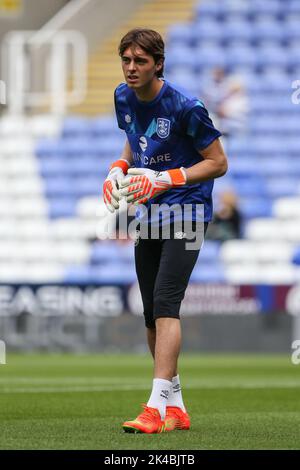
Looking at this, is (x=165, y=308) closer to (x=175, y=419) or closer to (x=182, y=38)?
(x=175, y=419)

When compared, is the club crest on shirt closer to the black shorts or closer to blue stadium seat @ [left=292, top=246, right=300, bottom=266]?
the black shorts

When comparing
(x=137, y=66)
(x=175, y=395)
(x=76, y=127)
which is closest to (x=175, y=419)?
(x=175, y=395)

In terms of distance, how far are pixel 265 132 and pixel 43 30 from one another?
13.8 ft

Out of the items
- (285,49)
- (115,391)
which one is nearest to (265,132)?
(285,49)

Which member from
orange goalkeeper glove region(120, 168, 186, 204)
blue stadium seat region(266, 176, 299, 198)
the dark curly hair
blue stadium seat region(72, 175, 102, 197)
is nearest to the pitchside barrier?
blue stadium seat region(266, 176, 299, 198)

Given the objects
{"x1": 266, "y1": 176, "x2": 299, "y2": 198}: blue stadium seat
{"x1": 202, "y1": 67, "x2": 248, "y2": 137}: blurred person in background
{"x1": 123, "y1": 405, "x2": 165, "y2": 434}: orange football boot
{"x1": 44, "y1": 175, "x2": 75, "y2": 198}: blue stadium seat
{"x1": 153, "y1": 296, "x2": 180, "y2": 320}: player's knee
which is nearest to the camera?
{"x1": 123, "y1": 405, "x2": 165, "y2": 434}: orange football boot

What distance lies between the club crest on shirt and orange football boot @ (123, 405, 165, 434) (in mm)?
1352

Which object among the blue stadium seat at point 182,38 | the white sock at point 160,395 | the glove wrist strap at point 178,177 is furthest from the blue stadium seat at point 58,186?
the white sock at point 160,395

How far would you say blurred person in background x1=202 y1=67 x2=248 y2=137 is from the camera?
18312mm

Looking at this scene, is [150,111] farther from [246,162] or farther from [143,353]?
[246,162]

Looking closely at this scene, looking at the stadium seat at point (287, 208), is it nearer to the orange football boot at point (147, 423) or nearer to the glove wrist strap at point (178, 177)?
the glove wrist strap at point (178, 177)

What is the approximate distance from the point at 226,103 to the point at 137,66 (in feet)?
41.5

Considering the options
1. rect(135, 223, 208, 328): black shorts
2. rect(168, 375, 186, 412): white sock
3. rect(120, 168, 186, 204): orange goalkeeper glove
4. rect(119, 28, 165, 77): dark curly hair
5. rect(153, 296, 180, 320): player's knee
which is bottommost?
rect(168, 375, 186, 412): white sock

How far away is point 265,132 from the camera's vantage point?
18688 millimetres
